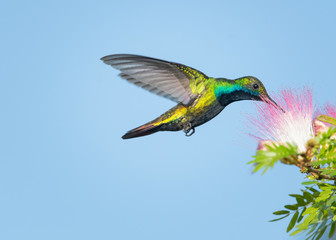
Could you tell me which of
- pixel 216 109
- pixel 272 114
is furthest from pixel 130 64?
pixel 272 114

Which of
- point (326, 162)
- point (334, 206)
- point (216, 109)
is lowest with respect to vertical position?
point (334, 206)

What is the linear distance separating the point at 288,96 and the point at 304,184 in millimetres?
459

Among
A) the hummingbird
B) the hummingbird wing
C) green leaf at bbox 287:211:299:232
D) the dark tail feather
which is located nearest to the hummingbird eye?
the hummingbird

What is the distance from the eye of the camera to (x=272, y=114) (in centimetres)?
233

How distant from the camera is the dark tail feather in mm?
3509

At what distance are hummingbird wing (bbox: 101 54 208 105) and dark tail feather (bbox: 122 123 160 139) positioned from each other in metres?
0.31

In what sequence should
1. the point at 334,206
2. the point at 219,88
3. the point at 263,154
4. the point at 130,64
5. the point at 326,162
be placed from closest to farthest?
the point at 263,154 → the point at 326,162 → the point at 334,206 → the point at 130,64 → the point at 219,88

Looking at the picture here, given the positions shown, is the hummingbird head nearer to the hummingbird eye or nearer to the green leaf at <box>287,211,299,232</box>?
the hummingbird eye

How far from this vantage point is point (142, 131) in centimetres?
357

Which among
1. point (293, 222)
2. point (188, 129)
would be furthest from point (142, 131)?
point (293, 222)

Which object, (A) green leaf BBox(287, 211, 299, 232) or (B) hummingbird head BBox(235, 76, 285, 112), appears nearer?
(A) green leaf BBox(287, 211, 299, 232)

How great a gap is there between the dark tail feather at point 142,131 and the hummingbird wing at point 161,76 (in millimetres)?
311

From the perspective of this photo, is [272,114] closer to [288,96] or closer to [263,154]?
[288,96]

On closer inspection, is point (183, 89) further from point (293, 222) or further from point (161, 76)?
point (293, 222)
